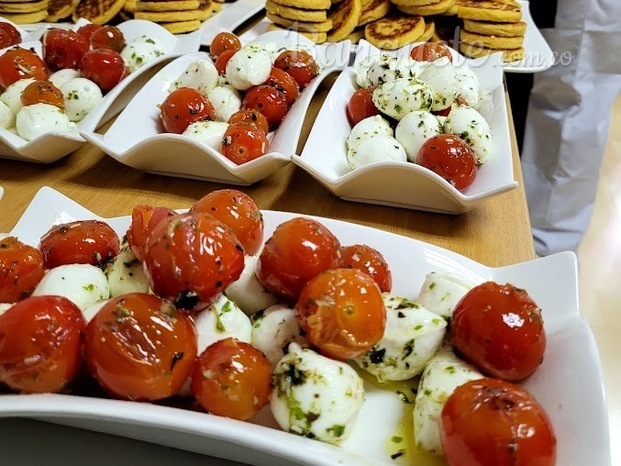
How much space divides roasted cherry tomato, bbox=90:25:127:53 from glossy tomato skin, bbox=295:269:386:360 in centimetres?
112

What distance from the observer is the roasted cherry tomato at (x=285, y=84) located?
1.29 m

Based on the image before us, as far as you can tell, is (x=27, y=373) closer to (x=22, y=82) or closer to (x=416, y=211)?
(x=416, y=211)

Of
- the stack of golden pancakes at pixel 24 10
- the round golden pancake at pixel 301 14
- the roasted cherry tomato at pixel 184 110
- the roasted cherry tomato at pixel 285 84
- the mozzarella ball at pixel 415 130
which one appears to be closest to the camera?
the mozzarella ball at pixel 415 130

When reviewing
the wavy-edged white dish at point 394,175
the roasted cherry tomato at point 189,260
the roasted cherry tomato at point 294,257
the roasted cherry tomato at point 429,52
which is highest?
the roasted cherry tomato at point 189,260

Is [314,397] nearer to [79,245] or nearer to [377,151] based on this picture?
[79,245]

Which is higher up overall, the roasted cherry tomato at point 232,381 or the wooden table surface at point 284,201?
the roasted cherry tomato at point 232,381

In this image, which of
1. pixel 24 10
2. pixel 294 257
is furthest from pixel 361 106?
pixel 24 10

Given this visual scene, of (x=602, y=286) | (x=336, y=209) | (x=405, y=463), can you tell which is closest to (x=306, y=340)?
(x=405, y=463)

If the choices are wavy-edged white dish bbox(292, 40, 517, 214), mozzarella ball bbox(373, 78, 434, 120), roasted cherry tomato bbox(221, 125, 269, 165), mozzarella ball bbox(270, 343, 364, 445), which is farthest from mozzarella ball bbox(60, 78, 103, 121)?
mozzarella ball bbox(270, 343, 364, 445)

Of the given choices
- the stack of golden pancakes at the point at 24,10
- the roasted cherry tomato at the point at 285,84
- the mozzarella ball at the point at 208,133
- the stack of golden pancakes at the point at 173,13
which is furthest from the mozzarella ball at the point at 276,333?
the stack of golden pancakes at the point at 24,10

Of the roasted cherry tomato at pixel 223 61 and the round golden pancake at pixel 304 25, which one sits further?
the round golden pancake at pixel 304 25

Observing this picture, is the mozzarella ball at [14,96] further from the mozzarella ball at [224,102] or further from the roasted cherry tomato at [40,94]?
the mozzarella ball at [224,102]

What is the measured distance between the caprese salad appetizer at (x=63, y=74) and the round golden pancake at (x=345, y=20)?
0.49m

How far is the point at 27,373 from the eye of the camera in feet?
1.81
